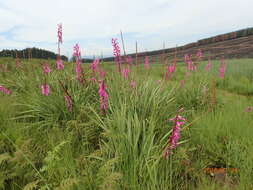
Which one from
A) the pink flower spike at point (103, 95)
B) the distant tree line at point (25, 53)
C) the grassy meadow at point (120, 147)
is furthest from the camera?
the distant tree line at point (25, 53)

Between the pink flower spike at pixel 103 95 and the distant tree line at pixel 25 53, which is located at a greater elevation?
the distant tree line at pixel 25 53

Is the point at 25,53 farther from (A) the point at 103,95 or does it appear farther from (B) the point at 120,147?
(B) the point at 120,147

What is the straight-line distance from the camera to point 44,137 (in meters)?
2.07

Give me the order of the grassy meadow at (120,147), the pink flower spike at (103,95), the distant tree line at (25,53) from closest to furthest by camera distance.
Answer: the grassy meadow at (120,147)
the pink flower spike at (103,95)
the distant tree line at (25,53)

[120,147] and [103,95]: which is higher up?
[103,95]

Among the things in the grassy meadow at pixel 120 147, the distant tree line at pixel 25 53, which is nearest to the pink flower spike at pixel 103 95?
the grassy meadow at pixel 120 147

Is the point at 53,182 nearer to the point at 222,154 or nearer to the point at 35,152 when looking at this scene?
the point at 35,152

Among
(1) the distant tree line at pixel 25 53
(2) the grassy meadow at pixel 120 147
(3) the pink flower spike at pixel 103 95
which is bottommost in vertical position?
(2) the grassy meadow at pixel 120 147

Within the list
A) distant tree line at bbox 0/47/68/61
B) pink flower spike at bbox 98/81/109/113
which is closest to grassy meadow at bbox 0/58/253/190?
pink flower spike at bbox 98/81/109/113

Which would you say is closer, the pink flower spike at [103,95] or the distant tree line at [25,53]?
the pink flower spike at [103,95]

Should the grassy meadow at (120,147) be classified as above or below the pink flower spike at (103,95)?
below

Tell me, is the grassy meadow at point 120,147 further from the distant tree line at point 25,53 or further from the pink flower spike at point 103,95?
the distant tree line at point 25,53

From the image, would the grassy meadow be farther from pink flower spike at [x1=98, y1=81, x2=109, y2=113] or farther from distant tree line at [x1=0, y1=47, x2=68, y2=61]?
distant tree line at [x1=0, y1=47, x2=68, y2=61]

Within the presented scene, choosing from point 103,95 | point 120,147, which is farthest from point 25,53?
point 120,147
